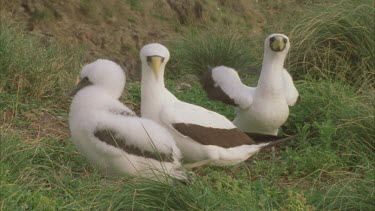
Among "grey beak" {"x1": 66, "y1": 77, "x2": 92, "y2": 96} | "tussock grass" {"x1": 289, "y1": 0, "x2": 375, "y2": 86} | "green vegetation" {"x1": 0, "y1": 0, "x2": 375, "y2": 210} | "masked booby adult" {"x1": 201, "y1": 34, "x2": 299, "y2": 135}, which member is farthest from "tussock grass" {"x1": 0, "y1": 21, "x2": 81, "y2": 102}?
"tussock grass" {"x1": 289, "y1": 0, "x2": 375, "y2": 86}

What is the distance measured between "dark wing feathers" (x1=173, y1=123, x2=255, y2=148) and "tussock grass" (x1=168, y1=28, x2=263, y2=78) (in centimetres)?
335

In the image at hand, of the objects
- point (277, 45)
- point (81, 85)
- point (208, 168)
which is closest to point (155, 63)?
point (81, 85)

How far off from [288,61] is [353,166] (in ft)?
8.94

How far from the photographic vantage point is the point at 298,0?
13.2m

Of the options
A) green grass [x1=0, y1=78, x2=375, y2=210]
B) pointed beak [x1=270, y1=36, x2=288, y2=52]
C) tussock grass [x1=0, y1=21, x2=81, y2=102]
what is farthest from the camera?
tussock grass [x1=0, y1=21, x2=81, y2=102]

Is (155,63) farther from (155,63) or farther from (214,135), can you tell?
(214,135)

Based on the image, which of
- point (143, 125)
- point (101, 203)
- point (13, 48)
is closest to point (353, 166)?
point (143, 125)

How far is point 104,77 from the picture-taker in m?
6.75

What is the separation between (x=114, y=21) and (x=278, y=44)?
165 inches

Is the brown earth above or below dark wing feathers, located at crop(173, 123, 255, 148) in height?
above

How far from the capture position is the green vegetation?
19.1 ft

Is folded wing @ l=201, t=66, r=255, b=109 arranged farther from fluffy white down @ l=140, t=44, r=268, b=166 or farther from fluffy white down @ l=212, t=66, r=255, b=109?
fluffy white down @ l=140, t=44, r=268, b=166

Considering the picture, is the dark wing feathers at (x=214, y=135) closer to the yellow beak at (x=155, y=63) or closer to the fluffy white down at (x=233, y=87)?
the yellow beak at (x=155, y=63)

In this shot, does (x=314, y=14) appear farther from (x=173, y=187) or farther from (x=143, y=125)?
(x=173, y=187)
